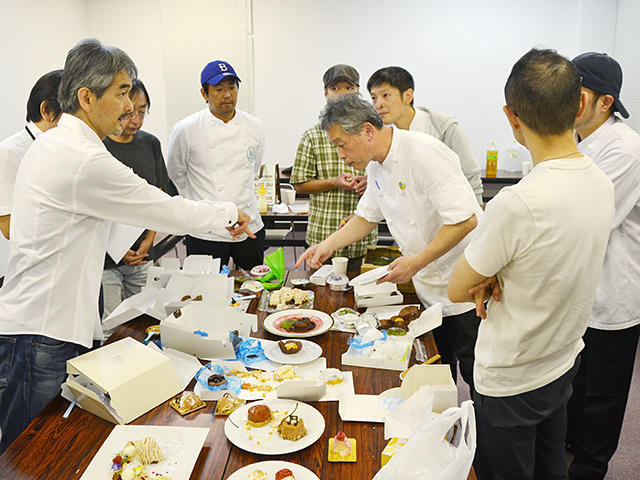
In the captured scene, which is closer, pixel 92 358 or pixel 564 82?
pixel 564 82

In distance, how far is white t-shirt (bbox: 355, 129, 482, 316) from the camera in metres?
2.05

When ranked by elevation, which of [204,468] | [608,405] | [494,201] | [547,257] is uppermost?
[494,201]

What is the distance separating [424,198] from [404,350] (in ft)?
2.27

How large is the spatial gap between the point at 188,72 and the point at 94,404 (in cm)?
531

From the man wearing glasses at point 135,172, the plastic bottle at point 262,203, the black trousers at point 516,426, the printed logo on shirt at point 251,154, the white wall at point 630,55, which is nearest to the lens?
the black trousers at point 516,426

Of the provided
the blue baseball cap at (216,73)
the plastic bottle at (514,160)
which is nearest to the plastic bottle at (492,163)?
the plastic bottle at (514,160)

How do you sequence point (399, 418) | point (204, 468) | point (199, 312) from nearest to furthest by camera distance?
1. point (204, 468)
2. point (399, 418)
3. point (199, 312)

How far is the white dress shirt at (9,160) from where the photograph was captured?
207 centimetres

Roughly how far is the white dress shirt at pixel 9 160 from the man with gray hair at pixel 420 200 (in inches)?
47.7

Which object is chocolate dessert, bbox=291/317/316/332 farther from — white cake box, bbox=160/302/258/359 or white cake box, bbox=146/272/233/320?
white cake box, bbox=146/272/233/320

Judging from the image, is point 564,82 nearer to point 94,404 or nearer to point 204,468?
point 204,468

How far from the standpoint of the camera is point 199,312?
1882 mm

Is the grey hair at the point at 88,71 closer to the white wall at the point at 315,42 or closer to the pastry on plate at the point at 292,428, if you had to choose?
the pastry on plate at the point at 292,428

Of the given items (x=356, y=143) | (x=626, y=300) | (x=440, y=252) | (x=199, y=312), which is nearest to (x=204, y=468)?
(x=199, y=312)
